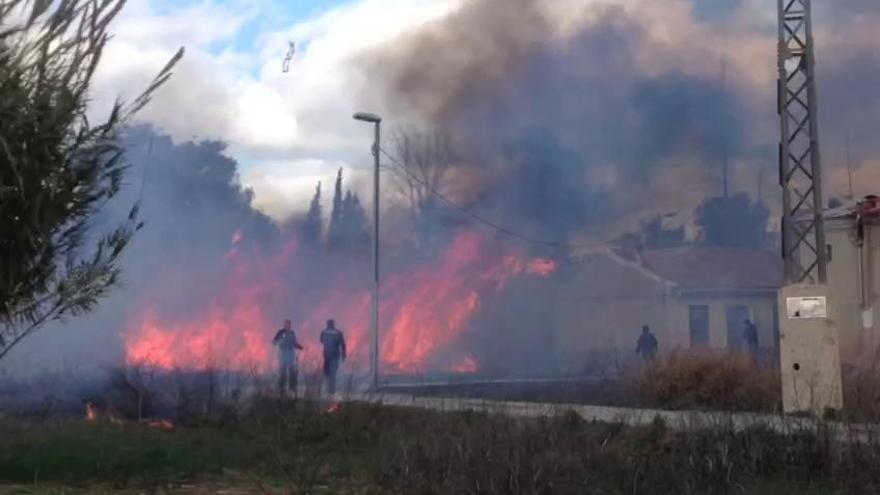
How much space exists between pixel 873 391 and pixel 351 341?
18591 millimetres

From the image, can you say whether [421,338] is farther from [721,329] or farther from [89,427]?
[89,427]

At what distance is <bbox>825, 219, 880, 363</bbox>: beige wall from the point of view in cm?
2955

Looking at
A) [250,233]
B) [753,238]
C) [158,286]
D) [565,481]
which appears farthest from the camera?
[753,238]

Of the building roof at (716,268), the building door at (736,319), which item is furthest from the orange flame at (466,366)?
the building roof at (716,268)

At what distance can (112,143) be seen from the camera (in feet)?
30.8

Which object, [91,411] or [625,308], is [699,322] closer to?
[625,308]

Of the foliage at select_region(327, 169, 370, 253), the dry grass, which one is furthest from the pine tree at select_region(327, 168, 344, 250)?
the dry grass

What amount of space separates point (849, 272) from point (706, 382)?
1453 cm

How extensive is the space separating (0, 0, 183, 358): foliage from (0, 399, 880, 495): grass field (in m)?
1.50

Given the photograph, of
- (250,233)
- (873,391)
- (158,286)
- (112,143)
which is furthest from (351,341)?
(112,143)

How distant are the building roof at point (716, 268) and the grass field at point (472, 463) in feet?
88.8

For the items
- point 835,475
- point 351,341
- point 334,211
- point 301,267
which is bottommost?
point 835,475

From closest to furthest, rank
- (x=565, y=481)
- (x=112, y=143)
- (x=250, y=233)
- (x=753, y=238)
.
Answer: (x=565, y=481) < (x=112, y=143) < (x=250, y=233) < (x=753, y=238)

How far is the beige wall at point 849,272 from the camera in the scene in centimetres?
2955
